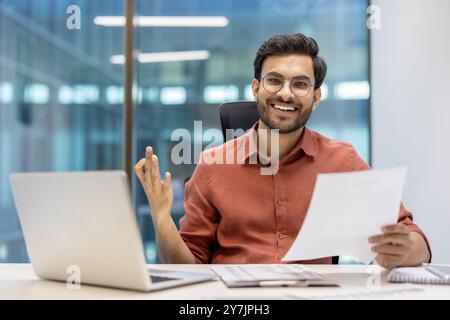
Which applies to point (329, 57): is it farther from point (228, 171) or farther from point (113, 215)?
point (113, 215)

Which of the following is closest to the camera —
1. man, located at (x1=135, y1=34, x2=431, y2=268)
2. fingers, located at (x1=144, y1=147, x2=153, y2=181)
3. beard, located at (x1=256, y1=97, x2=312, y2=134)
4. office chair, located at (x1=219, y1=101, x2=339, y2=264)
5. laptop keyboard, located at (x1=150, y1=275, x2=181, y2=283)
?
laptop keyboard, located at (x1=150, y1=275, x2=181, y2=283)

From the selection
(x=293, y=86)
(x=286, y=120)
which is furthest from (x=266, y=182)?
(x=293, y=86)

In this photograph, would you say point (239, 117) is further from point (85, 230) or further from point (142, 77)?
point (142, 77)

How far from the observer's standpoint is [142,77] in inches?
133

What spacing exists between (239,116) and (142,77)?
1.66m

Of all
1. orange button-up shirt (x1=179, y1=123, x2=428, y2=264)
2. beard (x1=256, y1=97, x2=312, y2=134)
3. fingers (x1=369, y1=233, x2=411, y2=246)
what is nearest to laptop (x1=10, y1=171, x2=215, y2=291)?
fingers (x1=369, y1=233, x2=411, y2=246)

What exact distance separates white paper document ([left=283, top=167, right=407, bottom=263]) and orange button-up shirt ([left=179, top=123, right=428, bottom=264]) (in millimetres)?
414

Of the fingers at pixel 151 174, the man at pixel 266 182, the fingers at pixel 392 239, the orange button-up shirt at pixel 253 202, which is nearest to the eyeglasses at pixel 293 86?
the man at pixel 266 182

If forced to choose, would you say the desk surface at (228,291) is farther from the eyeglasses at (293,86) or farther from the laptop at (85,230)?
the eyeglasses at (293,86)

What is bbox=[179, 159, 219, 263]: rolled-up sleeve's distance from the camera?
5.12ft

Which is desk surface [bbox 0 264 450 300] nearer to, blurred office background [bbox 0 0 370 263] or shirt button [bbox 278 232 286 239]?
shirt button [bbox 278 232 286 239]

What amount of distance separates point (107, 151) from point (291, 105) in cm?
198

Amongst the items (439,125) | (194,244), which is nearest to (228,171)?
(194,244)

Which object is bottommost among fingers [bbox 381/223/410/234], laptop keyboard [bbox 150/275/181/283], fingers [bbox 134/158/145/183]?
laptop keyboard [bbox 150/275/181/283]
